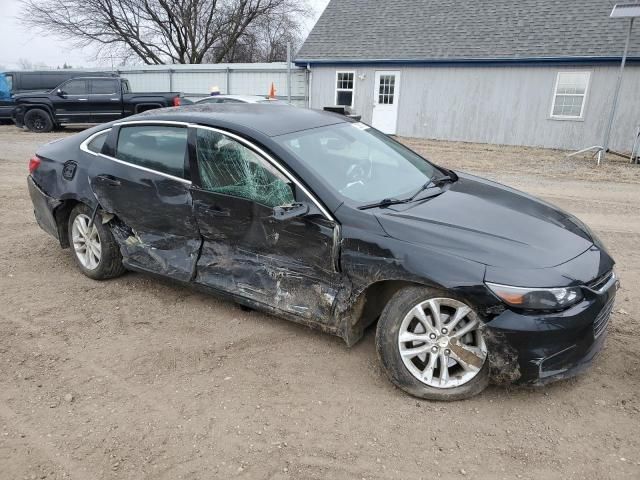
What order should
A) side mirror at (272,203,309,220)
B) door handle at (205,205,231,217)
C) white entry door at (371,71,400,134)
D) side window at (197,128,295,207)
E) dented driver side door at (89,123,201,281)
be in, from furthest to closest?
white entry door at (371,71,400,134) < dented driver side door at (89,123,201,281) < door handle at (205,205,231,217) < side window at (197,128,295,207) < side mirror at (272,203,309,220)

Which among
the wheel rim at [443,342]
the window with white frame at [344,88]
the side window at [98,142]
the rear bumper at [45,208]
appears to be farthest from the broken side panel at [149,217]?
the window with white frame at [344,88]

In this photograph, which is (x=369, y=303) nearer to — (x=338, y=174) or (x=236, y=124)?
(x=338, y=174)

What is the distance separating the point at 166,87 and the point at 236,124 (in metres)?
21.9

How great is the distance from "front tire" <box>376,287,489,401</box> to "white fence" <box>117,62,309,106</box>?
17510 mm

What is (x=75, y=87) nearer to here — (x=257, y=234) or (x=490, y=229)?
(x=257, y=234)

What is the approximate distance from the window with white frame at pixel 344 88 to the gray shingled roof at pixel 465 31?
67 centimetres

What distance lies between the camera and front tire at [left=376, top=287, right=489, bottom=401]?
113 inches

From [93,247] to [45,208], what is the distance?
71 cm

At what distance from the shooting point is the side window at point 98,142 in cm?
446

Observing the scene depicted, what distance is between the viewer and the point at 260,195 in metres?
3.45

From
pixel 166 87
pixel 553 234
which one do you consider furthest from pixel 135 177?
pixel 166 87

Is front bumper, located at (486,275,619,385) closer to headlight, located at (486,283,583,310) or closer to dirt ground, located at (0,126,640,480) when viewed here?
headlight, located at (486,283,583,310)

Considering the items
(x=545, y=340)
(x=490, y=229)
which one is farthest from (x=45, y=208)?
(x=545, y=340)

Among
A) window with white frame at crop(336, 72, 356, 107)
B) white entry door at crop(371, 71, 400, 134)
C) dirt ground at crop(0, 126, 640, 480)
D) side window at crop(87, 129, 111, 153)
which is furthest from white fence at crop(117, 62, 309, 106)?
dirt ground at crop(0, 126, 640, 480)
